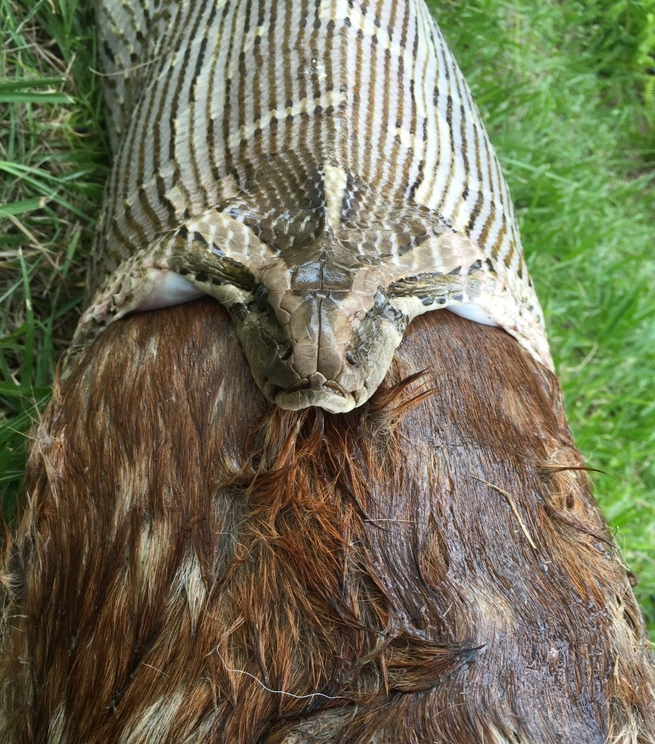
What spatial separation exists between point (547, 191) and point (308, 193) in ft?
5.97

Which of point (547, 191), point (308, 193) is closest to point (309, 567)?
point (308, 193)

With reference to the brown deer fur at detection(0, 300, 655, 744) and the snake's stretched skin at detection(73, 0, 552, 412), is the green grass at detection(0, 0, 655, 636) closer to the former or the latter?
the snake's stretched skin at detection(73, 0, 552, 412)

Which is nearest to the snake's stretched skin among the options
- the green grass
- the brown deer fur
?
the brown deer fur

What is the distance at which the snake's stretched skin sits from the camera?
3.98 ft

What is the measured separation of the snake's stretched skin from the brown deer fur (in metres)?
0.10

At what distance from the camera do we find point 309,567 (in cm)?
119

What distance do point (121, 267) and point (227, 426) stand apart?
1.59 feet

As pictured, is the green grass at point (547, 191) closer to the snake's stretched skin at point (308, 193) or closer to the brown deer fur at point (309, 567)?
the snake's stretched skin at point (308, 193)

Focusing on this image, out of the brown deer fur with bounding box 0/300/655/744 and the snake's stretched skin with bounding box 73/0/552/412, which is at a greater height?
the snake's stretched skin with bounding box 73/0/552/412

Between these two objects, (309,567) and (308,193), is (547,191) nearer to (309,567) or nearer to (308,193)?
(308,193)

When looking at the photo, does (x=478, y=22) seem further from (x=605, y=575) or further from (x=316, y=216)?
(x=605, y=575)

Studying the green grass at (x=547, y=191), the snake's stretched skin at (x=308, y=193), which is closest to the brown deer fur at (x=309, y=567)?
the snake's stretched skin at (x=308, y=193)

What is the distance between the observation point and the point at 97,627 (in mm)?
1210

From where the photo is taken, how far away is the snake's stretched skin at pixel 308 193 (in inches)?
47.7
